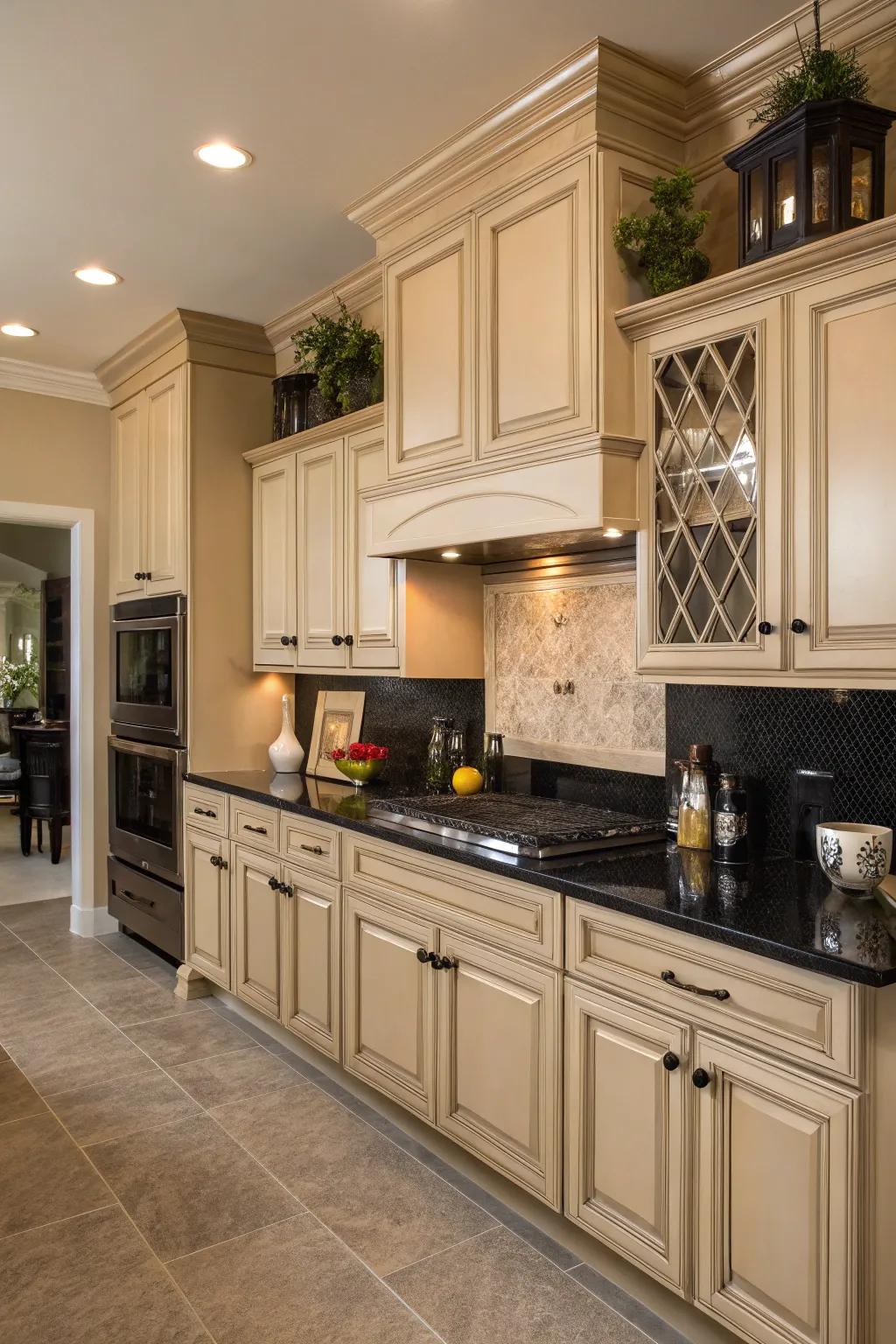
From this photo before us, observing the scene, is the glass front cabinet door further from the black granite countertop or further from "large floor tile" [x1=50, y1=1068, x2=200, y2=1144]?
"large floor tile" [x1=50, y1=1068, x2=200, y2=1144]

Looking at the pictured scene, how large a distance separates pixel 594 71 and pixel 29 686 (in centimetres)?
944

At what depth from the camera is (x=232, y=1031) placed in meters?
3.62

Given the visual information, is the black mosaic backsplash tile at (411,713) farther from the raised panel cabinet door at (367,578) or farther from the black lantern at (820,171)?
the black lantern at (820,171)

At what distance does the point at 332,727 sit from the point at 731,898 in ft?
7.58

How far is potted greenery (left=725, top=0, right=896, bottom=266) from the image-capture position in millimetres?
1958

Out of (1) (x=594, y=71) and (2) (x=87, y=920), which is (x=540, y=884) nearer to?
(1) (x=594, y=71)

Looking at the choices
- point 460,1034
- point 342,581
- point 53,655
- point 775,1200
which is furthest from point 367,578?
point 53,655

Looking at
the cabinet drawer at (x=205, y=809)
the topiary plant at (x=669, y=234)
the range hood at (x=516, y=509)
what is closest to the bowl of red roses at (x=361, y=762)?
the cabinet drawer at (x=205, y=809)

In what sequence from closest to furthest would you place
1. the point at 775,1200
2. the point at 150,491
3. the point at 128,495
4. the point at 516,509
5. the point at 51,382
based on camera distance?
the point at 775,1200, the point at 516,509, the point at 150,491, the point at 128,495, the point at 51,382

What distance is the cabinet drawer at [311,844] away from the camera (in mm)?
3020

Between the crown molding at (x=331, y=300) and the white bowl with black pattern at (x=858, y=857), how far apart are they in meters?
2.27

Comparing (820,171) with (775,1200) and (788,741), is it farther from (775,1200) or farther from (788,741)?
(775,1200)

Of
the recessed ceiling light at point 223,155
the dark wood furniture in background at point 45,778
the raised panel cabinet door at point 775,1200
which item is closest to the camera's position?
the raised panel cabinet door at point 775,1200

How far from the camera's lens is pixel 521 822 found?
258 centimetres
